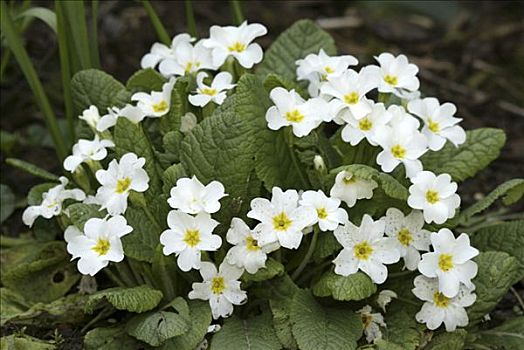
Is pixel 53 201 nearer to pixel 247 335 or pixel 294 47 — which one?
pixel 247 335

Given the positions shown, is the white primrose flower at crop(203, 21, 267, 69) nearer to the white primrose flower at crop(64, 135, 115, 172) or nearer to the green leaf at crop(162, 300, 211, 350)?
the white primrose flower at crop(64, 135, 115, 172)

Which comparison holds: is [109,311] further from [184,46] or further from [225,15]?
[225,15]

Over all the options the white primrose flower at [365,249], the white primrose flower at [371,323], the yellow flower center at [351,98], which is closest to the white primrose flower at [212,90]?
the yellow flower center at [351,98]

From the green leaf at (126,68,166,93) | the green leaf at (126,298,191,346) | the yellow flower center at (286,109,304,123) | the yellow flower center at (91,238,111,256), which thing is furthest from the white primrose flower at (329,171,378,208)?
the green leaf at (126,68,166,93)

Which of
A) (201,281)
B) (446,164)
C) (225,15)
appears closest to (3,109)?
(225,15)

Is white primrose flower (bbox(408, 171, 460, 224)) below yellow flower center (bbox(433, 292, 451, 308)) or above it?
above
